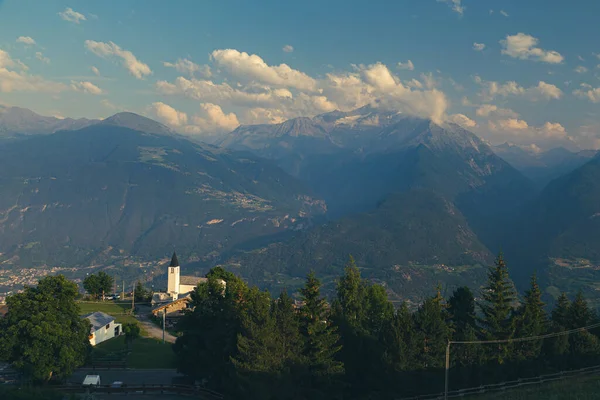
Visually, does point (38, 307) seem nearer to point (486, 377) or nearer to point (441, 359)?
point (441, 359)

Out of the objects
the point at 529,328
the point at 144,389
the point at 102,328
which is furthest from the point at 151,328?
the point at 529,328

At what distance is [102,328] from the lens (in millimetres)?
75125

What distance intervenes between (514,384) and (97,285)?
90.6 meters

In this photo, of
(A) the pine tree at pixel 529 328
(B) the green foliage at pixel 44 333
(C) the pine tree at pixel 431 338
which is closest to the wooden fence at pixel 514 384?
(A) the pine tree at pixel 529 328

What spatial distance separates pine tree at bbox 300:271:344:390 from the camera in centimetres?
4481

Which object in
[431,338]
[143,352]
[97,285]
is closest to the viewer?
[431,338]

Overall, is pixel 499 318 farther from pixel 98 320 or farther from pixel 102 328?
pixel 98 320

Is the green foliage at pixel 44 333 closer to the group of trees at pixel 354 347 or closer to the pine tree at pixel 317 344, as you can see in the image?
the group of trees at pixel 354 347

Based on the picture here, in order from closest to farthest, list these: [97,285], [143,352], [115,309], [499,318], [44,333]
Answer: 1. [44,333]
2. [499,318]
3. [143,352]
4. [115,309]
5. [97,285]

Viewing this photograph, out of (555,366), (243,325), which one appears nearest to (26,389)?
(243,325)

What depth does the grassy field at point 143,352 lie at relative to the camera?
63.9 metres

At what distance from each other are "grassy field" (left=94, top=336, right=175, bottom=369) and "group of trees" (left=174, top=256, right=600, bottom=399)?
1240 cm

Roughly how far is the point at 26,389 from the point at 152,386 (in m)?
12.1

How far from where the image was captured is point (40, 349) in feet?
161
